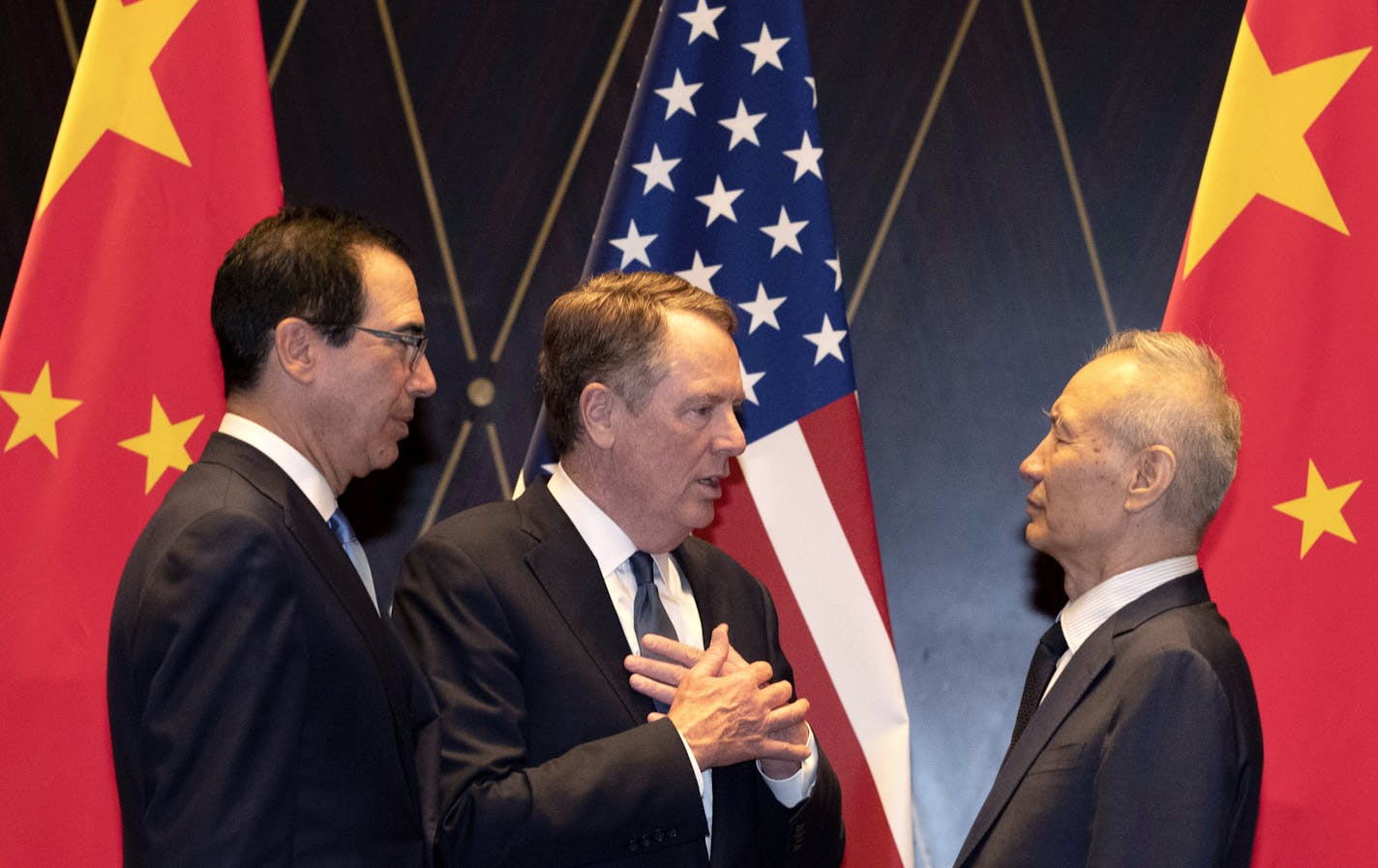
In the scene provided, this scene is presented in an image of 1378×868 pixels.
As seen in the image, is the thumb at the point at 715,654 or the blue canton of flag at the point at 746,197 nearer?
the thumb at the point at 715,654

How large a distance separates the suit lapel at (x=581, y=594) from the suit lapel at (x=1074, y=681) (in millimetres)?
521

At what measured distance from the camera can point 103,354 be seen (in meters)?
2.67

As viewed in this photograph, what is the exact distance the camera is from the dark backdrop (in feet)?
11.2

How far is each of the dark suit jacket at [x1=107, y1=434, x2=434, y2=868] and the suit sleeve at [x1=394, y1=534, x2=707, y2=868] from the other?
128 millimetres

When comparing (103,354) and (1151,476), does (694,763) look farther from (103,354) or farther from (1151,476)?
(103,354)

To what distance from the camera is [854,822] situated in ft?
9.83

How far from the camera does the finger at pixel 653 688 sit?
2016 mm

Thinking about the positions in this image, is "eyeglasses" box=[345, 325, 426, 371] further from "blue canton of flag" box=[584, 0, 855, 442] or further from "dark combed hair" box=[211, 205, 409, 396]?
"blue canton of flag" box=[584, 0, 855, 442]

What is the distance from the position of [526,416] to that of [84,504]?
116 centimetres

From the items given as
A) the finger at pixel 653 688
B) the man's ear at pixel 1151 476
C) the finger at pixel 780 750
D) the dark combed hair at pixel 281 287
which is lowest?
the finger at pixel 780 750

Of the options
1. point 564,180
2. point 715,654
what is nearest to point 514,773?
point 715,654

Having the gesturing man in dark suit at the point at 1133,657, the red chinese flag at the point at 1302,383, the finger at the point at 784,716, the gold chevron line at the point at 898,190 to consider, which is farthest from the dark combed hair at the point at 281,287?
the gold chevron line at the point at 898,190

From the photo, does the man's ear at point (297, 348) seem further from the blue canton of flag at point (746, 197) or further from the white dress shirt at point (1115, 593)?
the blue canton of flag at point (746, 197)

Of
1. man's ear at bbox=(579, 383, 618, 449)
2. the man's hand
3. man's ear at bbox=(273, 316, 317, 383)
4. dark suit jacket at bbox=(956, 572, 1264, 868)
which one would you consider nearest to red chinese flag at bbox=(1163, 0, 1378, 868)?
dark suit jacket at bbox=(956, 572, 1264, 868)
